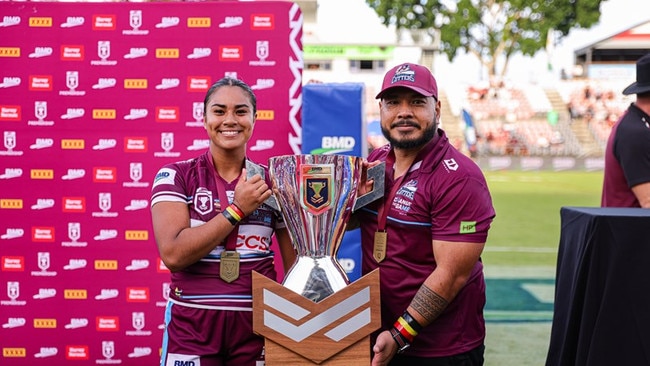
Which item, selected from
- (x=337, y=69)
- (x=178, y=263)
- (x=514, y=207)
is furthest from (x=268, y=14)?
(x=337, y=69)

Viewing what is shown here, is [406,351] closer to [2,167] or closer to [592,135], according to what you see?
[2,167]

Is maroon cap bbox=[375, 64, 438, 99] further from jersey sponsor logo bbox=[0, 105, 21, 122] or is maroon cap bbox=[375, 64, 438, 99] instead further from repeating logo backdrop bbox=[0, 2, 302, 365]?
jersey sponsor logo bbox=[0, 105, 21, 122]

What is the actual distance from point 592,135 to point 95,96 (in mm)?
26759

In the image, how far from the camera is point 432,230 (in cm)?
234

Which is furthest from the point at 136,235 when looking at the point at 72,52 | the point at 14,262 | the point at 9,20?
the point at 9,20

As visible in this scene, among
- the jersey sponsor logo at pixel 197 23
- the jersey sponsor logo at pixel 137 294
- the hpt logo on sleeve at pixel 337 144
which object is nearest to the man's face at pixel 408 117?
the hpt logo on sleeve at pixel 337 144

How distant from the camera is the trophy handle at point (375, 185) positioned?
7.61ft

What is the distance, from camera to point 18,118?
14.5ft

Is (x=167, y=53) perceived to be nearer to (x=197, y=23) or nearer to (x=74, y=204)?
(x=197, y=23)

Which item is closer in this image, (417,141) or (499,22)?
(417,141)

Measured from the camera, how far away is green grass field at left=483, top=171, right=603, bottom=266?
8.77 metres

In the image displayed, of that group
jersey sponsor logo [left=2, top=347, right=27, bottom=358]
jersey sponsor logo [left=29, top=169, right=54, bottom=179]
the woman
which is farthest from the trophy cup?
jersey sponsor logo [left=2, top=347, right=27, bottom=358]

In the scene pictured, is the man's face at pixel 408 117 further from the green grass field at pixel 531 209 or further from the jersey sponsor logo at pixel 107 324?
the green grass field at pixel 531 209

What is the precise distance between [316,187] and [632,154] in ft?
5.49
